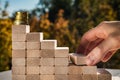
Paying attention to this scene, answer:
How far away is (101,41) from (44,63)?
24.0 inches

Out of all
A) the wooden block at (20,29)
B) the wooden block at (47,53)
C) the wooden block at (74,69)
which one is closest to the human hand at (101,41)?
the wooden block at (74,69)

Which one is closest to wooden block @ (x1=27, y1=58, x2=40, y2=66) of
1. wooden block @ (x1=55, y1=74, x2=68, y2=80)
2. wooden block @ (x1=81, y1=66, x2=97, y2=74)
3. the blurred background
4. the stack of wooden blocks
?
the stack of wooden blocks

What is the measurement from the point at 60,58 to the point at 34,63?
0.27 m

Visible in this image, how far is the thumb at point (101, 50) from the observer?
3.40 m

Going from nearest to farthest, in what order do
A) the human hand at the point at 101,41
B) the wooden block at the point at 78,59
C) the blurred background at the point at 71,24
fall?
1. the human hand at the point at 101,41
2. the wooden block at the point at 78,59
3. the blurred background at the point at 71,24

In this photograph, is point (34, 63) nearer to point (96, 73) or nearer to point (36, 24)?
point (96, 73)

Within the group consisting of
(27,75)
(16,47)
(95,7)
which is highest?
(95,7)

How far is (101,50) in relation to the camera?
3.46 meters

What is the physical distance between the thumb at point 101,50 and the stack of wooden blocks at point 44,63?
7 cm

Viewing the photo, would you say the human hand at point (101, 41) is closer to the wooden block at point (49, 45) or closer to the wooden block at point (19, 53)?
the wooden block at point (49, 45)

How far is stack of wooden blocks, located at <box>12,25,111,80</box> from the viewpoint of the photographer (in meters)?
3.58

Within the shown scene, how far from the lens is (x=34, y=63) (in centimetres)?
361

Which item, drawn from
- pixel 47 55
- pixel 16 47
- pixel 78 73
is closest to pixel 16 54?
pixel 16 47

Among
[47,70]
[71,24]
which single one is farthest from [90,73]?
[71,24]
